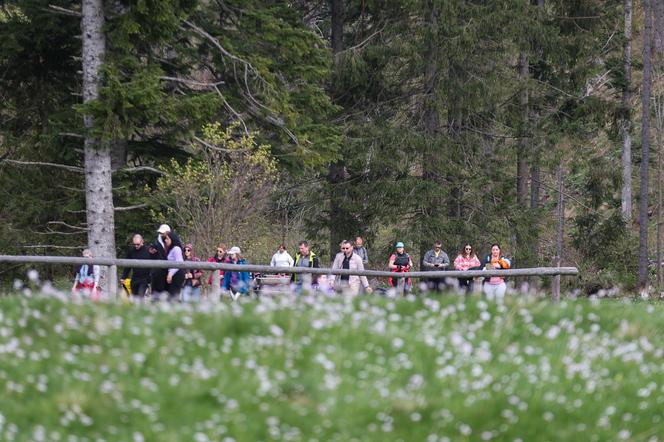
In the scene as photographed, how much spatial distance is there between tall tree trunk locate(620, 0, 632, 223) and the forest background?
0.12 metres

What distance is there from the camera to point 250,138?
22000mm

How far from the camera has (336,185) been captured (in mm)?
30422

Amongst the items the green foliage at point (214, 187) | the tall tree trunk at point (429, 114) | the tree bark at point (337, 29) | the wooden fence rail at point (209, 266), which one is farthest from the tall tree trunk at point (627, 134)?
the wooden fence rail at point (209, 266)

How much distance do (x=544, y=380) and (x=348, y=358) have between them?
145cm

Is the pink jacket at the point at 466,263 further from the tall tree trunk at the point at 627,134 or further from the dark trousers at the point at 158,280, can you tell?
the tall tree trunk at the point at 627,134

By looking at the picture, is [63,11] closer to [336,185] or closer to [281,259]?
[281,259]

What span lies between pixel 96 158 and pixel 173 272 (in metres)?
5.88

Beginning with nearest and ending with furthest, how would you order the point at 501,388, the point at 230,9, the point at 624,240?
the point at 501,388, the point at 230,9, the point at 624,240

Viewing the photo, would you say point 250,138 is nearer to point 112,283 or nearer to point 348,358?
point 112,283

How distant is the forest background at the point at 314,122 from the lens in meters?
21.5

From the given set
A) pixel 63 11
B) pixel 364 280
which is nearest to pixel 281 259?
pixel 364 280

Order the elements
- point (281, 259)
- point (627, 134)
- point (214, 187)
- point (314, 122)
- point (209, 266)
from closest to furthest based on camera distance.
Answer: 1. point (209, 266)
2. point (281, 259)
3. point (214, 187)
4. point (314, 122)
5. point (627, 134)

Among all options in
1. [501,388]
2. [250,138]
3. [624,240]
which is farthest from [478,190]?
[501,388]

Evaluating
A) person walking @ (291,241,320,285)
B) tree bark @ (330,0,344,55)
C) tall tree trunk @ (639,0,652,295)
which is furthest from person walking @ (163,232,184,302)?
tall tree trunk @ (639,0,652,295)
